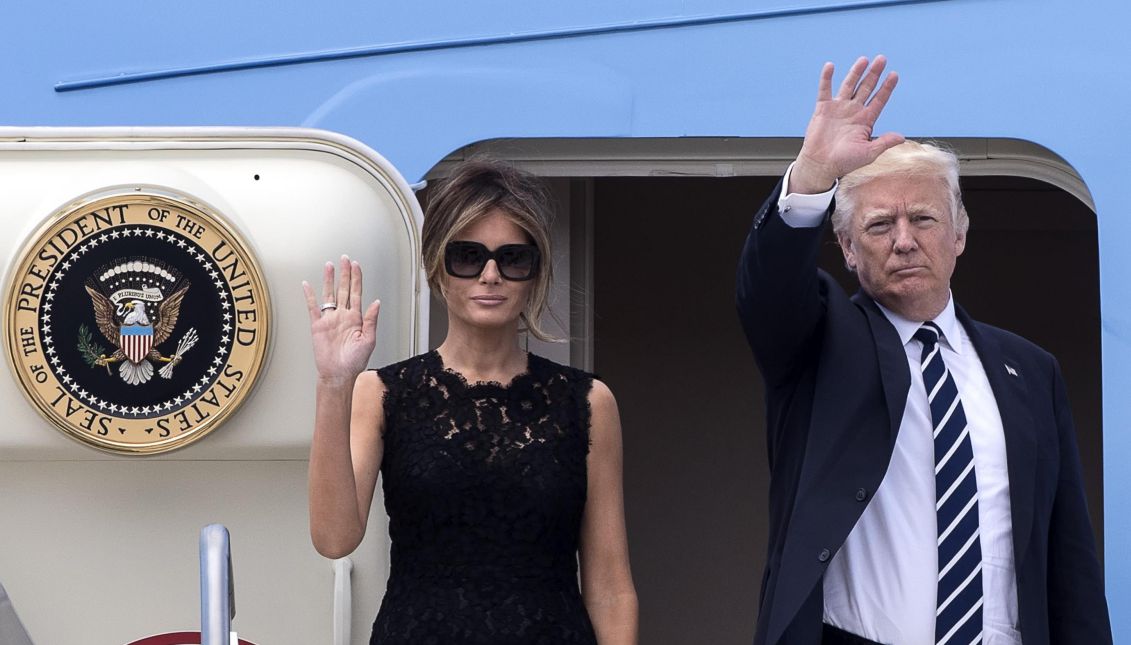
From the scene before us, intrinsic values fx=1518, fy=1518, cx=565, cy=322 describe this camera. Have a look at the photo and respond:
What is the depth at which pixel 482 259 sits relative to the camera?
7.11ft

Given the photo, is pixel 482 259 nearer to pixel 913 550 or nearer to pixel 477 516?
pixel 477 516

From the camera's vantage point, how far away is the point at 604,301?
17.8ft

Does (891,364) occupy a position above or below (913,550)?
above

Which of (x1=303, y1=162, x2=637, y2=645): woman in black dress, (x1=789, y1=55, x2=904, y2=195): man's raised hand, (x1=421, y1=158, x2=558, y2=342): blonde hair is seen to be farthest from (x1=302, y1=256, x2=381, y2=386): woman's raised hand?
(x1=789, y1=55, x2=904, y2=195): man's raised hand

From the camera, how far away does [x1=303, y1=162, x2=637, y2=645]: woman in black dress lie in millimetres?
2092

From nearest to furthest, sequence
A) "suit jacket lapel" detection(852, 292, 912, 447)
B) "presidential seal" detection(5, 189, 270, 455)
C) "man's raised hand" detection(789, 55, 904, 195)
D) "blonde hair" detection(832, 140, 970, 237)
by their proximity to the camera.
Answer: "man's raised hand" detection(789, 55, 904, 195)
"suit jacket lapel" detection(852, 292, 912, 447)
"blonde hair" detection(832, 140, 970, 237)
"presidential seal" detection(5, 189, 270, 455)

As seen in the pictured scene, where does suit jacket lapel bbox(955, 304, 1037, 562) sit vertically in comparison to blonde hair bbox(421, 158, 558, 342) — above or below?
below

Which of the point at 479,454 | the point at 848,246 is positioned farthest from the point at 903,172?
the point at 479,454

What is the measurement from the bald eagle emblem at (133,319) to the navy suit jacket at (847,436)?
2.97 ft

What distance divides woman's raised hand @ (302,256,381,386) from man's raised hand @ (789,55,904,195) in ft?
2.04

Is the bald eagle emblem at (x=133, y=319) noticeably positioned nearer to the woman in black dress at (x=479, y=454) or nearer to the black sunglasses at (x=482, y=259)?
the woman in black dress at (x=479, y=454)

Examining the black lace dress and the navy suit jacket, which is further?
the black lace dress

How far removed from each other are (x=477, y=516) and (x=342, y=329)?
321 mm

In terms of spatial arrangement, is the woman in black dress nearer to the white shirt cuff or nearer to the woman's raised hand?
the woman's raised hand
